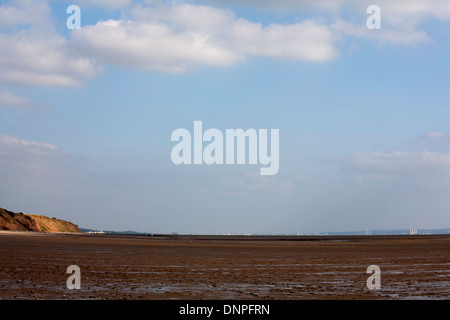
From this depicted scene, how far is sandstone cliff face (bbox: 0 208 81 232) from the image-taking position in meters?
136

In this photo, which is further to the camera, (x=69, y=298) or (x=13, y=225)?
(x=13, y=225)

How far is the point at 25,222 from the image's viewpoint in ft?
472

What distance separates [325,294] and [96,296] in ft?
25.5


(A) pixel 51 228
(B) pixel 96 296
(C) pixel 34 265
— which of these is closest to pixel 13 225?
(A) pixel 51 228

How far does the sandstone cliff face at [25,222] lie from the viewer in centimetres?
13575

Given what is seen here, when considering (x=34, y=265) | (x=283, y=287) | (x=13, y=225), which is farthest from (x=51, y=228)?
(x=283, y=287)

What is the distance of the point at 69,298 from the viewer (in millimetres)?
16562
